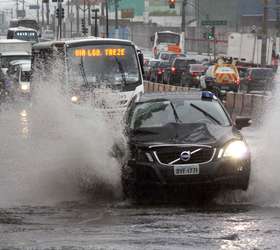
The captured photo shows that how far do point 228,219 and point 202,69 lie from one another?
121 ft

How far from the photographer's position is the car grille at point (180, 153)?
9.93 metres

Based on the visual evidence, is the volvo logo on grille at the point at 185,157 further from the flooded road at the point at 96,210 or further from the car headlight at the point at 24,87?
the car headlight at the point at 24,87

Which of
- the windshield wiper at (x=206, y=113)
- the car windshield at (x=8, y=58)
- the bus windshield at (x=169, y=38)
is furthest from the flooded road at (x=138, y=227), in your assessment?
the bus windshield at (x=169, y=38)

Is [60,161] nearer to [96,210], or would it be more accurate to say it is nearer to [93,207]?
[93,207]

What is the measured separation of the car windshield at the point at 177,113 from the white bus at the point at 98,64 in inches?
315

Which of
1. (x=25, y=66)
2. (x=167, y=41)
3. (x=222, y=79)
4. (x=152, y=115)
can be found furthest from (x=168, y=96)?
(x=167, y=41)

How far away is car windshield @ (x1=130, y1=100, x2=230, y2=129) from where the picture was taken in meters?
11.1

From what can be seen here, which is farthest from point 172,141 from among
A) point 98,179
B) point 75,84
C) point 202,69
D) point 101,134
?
point 202,69

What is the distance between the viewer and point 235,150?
33.2ft

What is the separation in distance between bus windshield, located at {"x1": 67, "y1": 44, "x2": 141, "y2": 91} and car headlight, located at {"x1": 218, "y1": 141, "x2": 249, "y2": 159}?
10082 mm

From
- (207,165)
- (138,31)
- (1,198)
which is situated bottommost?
(138,31)

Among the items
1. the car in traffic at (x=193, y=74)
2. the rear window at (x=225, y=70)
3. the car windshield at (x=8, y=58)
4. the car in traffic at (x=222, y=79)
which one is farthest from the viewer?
the car in traffic at (x=193, y=74)

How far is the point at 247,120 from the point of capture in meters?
11.7

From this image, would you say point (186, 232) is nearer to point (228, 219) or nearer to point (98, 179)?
point (228, 219)
